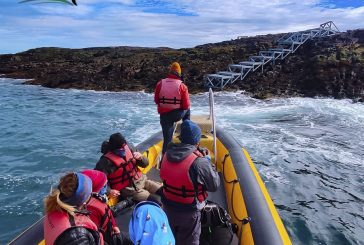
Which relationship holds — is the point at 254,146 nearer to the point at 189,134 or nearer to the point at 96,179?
the point at 189,134

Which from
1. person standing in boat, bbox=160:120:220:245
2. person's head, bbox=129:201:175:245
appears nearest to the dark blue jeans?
person standing in boat, bbox=160:120:220:245

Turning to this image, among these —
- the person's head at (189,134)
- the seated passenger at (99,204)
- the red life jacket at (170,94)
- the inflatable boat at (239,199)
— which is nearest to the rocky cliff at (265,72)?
the inflatable boat at (239,199)

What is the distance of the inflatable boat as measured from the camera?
3.30 metres

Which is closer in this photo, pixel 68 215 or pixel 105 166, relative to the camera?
pixel 68 215

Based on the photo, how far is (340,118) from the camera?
44.3ft

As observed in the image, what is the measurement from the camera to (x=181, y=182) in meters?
2.99

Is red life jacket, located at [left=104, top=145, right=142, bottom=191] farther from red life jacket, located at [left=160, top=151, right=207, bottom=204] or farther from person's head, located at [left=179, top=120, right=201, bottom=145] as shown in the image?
person's head, located at [left=179, top=120, right=201, bottom=145]

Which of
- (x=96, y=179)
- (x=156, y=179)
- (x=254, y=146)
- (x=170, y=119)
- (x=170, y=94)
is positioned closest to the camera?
(x=96, y=179)

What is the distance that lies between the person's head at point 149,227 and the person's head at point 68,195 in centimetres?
36

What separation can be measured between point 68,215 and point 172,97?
330cm

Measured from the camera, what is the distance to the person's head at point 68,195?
2.21 metres

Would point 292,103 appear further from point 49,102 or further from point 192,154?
point 192,154

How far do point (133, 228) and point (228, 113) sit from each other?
12569mm

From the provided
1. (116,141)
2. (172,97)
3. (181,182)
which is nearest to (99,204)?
(181,182)
